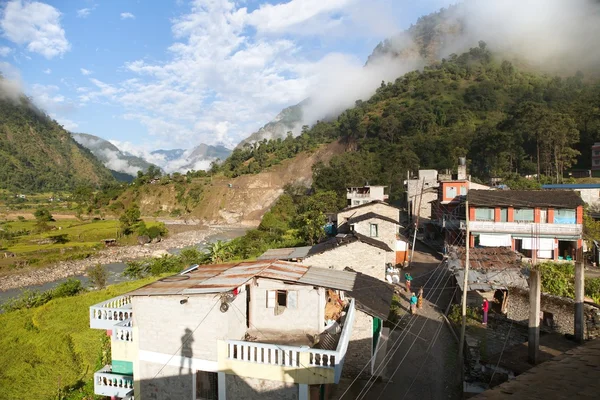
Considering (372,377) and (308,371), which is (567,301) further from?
(308,371)

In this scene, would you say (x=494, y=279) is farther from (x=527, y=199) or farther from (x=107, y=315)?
(x=107, y=315)

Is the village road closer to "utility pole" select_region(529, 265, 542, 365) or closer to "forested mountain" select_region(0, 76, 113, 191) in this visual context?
"utility pole" select_region(529, 265, 542, 365)

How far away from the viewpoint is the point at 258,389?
8438mm

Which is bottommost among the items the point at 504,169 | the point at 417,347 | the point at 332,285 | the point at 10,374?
the point at 10,374

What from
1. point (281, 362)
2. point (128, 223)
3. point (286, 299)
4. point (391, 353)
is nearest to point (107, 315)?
point (286, 299)

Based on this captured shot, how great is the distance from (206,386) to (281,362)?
213cm

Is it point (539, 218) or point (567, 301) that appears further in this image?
point (539, 218)

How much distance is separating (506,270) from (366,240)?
24.2 feet

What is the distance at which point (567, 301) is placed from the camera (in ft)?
48.9

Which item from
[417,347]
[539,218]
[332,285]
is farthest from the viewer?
Answer: [539,218]

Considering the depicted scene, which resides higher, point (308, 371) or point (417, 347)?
point (308, 371)

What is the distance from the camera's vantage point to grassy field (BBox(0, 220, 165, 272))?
4738 cm

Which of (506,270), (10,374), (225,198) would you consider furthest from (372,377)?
(225,198)

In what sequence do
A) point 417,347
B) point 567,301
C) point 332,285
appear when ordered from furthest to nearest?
point 417,347 → point 567,301 → point 332,285
